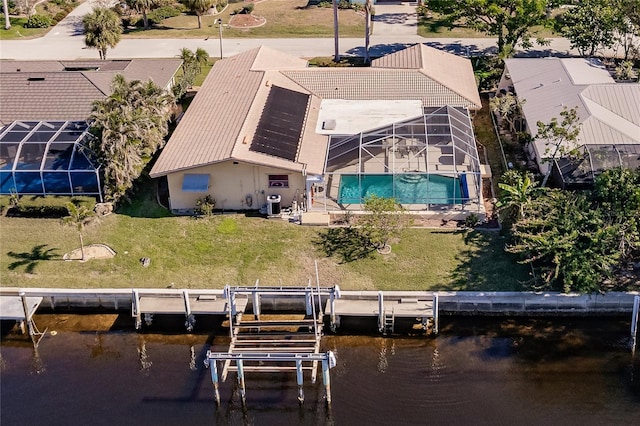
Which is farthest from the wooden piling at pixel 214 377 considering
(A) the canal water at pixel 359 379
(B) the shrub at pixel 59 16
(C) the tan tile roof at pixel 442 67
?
(B) the shrub at pixel 59 16

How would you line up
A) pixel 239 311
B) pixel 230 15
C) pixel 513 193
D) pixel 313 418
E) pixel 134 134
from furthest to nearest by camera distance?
pixel 230 15 < pixel 134 134 < pixel 513 193 < pixel 239 311 < pixel 313 418

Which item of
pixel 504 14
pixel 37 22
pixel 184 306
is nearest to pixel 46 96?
pixel 184 306

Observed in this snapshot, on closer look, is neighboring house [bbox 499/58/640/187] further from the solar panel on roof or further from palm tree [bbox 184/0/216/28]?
palm tree [bbox 184/0/216/28]

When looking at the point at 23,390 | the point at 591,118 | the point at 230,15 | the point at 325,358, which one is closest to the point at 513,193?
the point at 591,118

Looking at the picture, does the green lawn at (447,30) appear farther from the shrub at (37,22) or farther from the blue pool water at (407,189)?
the shrub at (37,22)

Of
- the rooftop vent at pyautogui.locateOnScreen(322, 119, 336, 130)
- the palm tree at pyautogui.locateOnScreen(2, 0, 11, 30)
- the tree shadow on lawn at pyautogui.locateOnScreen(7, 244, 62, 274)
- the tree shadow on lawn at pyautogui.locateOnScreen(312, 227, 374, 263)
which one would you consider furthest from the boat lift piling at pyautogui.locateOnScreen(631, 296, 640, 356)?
the palm tree at pyautogui.locateOnScreen(2, 0, 11, 30)

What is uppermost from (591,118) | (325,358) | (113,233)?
(591,118)

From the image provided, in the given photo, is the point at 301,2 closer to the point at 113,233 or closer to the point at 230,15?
the point at 230,15
